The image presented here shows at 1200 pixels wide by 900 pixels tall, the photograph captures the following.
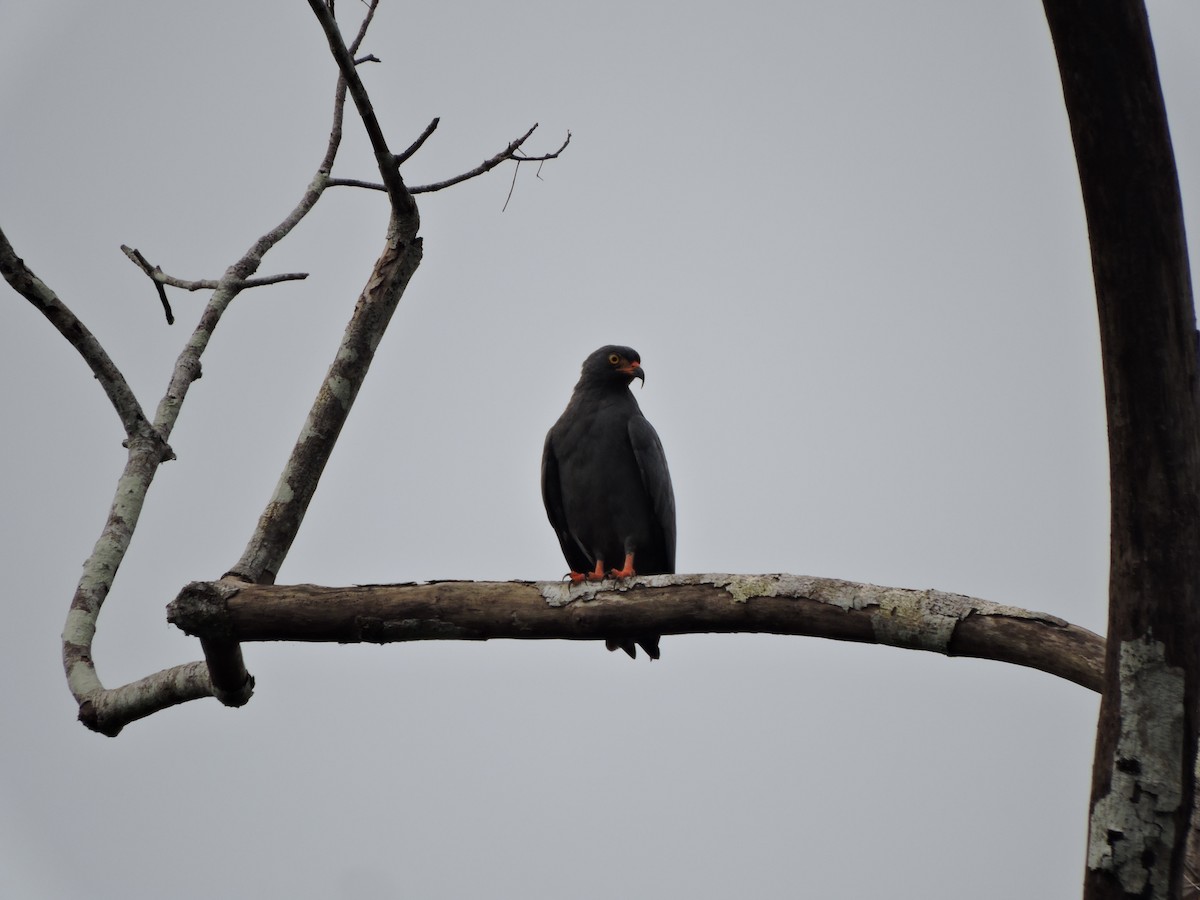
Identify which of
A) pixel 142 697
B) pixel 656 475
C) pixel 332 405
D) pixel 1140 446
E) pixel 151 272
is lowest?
pixel 142 697

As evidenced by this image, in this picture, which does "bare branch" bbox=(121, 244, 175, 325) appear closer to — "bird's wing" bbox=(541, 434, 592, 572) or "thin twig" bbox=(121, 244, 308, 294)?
"thin twig" bbox=(121, 244, 308, 294)

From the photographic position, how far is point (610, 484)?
659 centimetres

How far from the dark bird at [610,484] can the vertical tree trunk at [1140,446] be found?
4.04 meters

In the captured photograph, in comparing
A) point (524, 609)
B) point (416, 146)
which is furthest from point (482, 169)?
point (524, 609)

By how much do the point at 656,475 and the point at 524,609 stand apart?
10.0 ft

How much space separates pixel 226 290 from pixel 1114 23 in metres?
4.23

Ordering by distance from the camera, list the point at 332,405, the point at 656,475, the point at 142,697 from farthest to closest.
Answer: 1. the point at 656,475
2. the point at 332,405
3. the point at 142,697

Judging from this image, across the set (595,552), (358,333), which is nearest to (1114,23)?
(358,333)

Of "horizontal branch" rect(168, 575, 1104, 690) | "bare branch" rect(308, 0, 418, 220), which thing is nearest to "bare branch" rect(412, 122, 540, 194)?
"bare branch" rect(308, 0, 418, 220)

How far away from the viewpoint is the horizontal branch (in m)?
3.42

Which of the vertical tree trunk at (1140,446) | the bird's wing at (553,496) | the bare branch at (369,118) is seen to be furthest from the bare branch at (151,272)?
the vertical tree trunk at (1140,446)

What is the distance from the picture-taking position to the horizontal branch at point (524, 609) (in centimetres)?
342

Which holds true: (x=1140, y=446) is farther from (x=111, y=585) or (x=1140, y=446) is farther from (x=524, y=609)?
(x=111, y=585)

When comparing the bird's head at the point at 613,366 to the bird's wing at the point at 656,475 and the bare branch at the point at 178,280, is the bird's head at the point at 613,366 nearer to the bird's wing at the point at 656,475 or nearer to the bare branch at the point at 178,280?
the bird's wing at the point at 656,475
